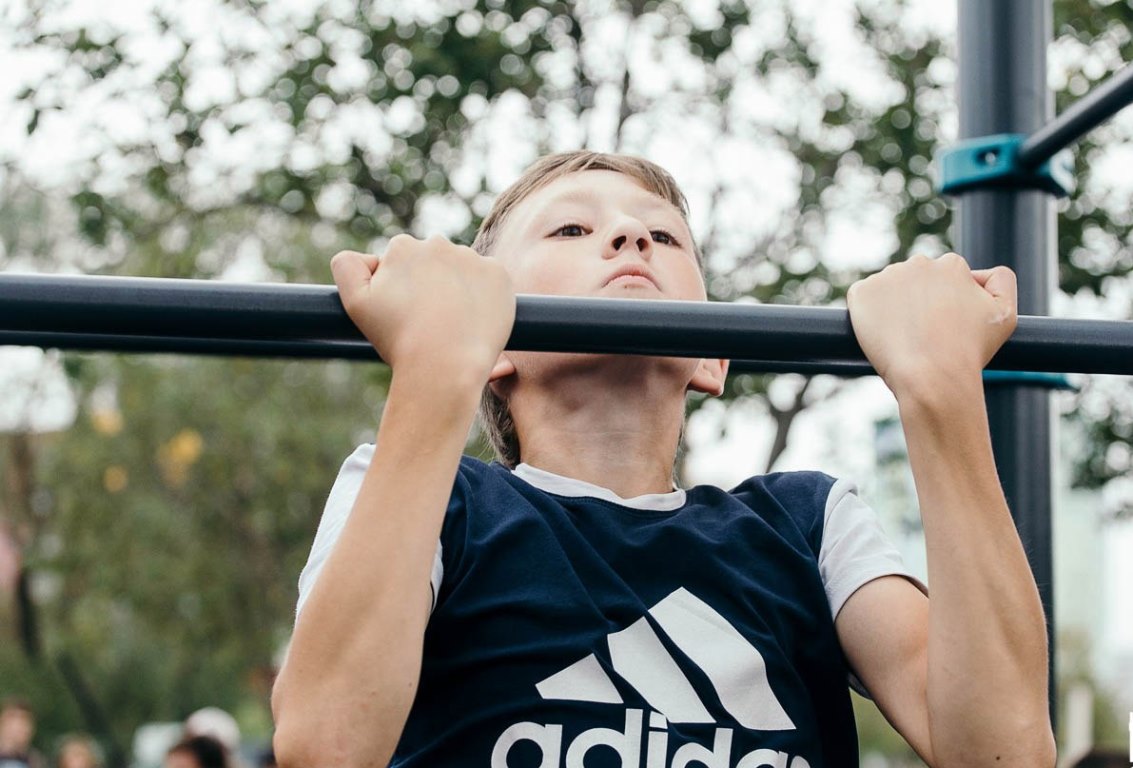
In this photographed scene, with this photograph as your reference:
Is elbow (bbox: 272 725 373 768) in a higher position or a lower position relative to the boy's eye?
lower

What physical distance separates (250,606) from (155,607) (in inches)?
35.1

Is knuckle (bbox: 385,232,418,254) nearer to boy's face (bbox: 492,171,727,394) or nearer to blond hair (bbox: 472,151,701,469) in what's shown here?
boy's face (bbox: 492,171,727,394)

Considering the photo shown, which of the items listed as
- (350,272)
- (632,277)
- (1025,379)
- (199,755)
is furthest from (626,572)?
(199,755)

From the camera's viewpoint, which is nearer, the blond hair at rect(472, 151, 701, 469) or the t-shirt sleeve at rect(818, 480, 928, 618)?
the t-shirt sleeve at rect(818, 480, 928, 618)

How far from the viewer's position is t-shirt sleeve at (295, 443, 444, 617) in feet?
4.04

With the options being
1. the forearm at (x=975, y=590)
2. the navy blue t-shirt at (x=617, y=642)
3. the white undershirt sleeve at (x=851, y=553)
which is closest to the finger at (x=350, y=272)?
the navy blue t-shirt at (x=617, y=642)

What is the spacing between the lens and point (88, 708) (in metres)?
19.0

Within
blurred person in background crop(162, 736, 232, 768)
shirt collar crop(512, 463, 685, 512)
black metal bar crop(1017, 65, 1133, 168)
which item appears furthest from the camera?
blurred person in background crop(162, 736, 232, 768)

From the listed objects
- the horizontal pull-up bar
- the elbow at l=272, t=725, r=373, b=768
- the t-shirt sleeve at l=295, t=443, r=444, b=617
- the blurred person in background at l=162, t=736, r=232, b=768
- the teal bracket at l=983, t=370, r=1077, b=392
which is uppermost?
the teal bracket at l=983, t=370, r=1077, b=392

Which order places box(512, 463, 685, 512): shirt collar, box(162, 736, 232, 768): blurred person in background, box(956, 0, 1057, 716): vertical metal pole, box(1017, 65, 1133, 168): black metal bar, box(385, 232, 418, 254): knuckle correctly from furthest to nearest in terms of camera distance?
box(162, 736, 232, 768): blurred person in background, box(956, 0, 1057, 716): vertical metal pole, box(1017, 65, 1133, 168): black metal bar, box(512, 463, 685, 512): shirt collar, box(385, 232, 418, 254): knuckle

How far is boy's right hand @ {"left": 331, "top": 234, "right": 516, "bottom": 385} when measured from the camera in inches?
43.3

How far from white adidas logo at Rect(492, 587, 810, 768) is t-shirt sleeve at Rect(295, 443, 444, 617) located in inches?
6.3

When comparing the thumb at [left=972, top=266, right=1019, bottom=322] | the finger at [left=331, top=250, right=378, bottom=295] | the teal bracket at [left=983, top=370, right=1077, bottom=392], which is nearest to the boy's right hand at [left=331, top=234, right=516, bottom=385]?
the finger at [left=331, top=250, right=378, bottom=295]

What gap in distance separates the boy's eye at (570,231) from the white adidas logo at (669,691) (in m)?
0.44
